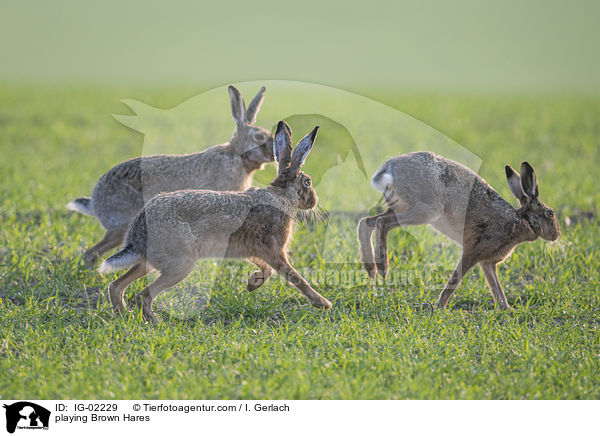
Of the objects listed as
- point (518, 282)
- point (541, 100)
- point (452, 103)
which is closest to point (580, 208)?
point (518, 282)

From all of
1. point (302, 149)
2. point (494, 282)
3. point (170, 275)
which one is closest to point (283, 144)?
point (302, 149)

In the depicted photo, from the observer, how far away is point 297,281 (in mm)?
5508

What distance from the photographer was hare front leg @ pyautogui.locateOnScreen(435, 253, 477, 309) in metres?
5.75

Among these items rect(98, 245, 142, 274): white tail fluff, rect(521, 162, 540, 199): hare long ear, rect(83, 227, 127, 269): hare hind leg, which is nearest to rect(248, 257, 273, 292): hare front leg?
rect(98, 245, 142, 274): white tail fluff

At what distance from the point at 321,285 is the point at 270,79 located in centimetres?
203

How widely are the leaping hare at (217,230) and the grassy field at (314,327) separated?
31 centimetres

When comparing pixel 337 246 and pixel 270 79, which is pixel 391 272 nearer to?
pixel 337 246

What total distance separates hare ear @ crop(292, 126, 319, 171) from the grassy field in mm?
1124

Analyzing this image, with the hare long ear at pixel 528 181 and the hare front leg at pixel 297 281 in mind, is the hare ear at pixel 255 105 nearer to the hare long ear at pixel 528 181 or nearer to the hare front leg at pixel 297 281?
the hare front leg at pixel 297 281

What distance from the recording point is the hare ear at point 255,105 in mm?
6645

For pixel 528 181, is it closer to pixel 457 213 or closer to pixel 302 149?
pixel 457 213

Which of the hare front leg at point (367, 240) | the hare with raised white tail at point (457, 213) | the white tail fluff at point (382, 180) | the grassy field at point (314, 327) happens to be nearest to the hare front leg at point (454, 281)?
the hare with raised white tail at point (457, 213)

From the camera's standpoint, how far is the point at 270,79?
6.57 m
